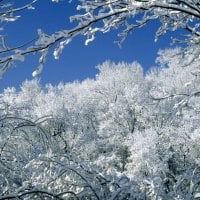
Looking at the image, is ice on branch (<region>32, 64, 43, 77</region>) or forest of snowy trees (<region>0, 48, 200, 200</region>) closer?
ice on branch (<region>32, 64, 43, 77</region>)

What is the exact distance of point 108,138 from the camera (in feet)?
128

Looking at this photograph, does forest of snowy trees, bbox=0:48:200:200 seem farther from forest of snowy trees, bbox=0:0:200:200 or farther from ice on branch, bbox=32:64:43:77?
ice on branch, bbox=32:64:43:77

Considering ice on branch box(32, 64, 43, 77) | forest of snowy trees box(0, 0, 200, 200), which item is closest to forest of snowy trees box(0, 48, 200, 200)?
forest of snowy trees box(0, 0, 200, 200)

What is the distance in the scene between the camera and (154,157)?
30984mm

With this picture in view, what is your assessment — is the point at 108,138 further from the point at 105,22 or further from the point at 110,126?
the point at 105,22

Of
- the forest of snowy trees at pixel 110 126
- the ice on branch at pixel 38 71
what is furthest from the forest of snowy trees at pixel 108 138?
the ice on branch at pixel 38 71

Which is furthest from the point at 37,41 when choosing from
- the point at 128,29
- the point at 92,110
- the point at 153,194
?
the point at 92,110

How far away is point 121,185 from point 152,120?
32.6 m

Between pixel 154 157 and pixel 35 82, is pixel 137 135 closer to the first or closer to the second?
pixel 154 157

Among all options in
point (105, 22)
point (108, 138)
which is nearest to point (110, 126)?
point (108, 138)

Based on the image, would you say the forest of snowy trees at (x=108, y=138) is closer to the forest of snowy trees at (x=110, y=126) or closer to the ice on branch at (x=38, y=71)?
the forest of snowy trees at (x=110, y=126)

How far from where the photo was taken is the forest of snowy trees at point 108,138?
5934 millimetres

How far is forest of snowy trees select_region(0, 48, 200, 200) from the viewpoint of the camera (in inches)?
234

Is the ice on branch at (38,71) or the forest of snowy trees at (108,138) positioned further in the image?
the forest of snowy trees at (108,138)
